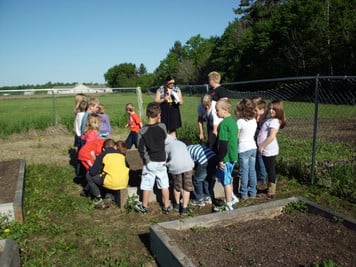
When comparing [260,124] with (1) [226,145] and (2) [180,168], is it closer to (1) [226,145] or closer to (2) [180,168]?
(1) [226,145]

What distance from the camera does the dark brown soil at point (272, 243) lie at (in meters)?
3.07

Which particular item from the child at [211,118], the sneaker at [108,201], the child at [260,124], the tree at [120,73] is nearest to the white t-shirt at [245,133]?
the child at [211,118]

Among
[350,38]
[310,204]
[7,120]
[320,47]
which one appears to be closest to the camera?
[310,204]

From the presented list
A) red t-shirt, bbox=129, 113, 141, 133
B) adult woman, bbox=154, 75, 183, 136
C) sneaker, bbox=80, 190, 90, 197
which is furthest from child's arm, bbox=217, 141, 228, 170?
red t-shirt, bbox=129, 113, 141, 133

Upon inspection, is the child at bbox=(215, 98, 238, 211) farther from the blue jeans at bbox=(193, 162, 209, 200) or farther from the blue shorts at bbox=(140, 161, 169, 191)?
the blue shorts at bbox=(140, 161, 169, 191)

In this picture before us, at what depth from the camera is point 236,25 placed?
58.2 meters

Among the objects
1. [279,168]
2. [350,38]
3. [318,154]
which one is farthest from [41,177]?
[350,38]

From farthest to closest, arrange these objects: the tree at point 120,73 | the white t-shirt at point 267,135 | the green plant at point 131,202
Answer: the tree at point 120,73
the white t-shirt at point 267,135
the green plant at point 131,202

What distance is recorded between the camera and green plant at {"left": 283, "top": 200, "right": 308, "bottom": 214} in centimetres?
417

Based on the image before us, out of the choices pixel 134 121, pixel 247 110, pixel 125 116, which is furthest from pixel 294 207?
pixel 125 116

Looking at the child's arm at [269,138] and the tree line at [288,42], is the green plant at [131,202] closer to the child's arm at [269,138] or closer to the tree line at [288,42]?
the child's arm at [269,138]

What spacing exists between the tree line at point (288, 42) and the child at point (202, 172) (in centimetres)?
2575

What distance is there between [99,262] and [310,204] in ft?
8.64

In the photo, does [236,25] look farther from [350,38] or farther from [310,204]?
[310,204]
